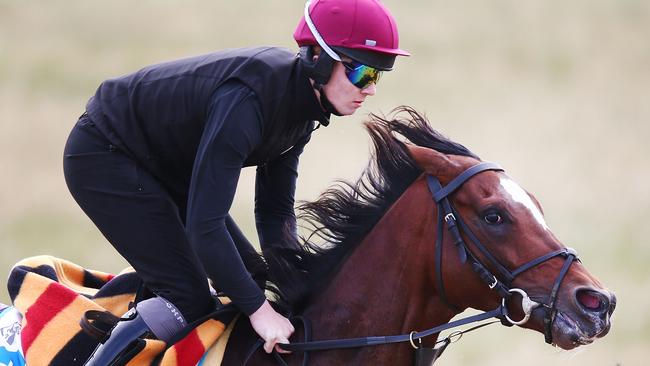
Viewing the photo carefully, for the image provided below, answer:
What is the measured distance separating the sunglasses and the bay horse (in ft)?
0.95

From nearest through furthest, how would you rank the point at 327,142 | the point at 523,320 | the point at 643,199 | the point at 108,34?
the point at 523,320 → the point at 643,199 → the point at 327,142 → the point at 108,34

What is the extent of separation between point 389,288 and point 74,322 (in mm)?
A: 1455

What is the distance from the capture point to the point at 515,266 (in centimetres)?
472

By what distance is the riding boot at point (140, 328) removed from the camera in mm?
4945

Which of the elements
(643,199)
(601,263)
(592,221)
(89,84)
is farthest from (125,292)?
(89,84)

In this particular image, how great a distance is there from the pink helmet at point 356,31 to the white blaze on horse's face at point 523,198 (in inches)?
28.7

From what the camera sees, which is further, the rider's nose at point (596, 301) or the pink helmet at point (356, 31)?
the pink helmet at point (356, 31)

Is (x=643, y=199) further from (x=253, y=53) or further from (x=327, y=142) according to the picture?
(x=253, y=53)

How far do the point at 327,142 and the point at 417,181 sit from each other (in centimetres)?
1366

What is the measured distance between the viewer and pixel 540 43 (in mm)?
24125

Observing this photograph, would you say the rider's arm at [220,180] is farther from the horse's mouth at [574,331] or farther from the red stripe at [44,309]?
the horse's mouth at [574,331]

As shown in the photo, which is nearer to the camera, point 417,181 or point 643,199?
point 417,181

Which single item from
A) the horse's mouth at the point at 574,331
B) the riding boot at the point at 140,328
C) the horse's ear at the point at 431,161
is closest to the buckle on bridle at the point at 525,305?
the horse's mouth at the point at 574,331

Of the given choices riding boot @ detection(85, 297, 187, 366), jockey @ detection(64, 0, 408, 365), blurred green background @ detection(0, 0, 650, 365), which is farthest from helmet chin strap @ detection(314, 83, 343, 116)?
Result: blurred green background @ detection(0, 0, 650, 365)
